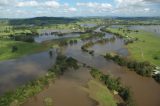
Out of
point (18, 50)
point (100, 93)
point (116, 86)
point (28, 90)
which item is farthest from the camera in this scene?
point (18, 50)

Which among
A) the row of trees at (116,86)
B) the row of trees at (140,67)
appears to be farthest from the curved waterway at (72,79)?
the row of trees at (116,86)

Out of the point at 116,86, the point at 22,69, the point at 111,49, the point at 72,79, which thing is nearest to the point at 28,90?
the point at 72,79

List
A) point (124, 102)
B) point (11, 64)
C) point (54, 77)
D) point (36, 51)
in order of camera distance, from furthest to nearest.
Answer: point (36, 51) < point (11, 64) < point (54, 77) < point (124, 102)

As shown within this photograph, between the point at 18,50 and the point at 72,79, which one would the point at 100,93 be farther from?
the point at 18,50

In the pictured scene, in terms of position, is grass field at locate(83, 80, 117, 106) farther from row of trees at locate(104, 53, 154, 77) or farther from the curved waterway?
row of trees at locate(104, 53, 154, 77)

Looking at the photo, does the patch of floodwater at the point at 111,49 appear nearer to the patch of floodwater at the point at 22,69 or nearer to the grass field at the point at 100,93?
the patch of floodwater at the point at 22,69

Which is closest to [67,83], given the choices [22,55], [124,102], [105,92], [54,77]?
[54,77]

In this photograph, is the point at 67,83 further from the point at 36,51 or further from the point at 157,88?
the point at 36,51
